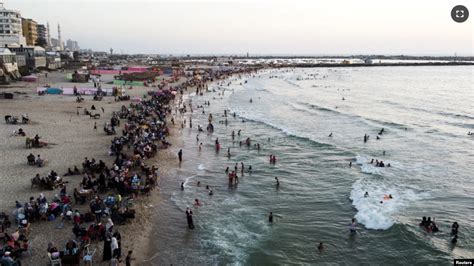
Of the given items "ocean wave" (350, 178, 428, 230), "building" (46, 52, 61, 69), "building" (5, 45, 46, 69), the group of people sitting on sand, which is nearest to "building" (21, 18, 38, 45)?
"building" (46, 52, 61, 69)

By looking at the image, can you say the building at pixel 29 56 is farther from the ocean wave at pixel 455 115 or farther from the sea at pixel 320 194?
the ocean wave at pixel 455 115

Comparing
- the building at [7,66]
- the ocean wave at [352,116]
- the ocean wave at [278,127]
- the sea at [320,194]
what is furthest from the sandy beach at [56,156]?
the ocean wave at [352,116]

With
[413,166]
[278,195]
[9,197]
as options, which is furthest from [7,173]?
[413,166]

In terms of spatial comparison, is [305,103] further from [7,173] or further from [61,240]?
[61,240]

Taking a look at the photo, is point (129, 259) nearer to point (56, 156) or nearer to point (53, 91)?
point (56, 156)

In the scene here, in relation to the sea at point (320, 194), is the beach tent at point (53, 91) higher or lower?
higher

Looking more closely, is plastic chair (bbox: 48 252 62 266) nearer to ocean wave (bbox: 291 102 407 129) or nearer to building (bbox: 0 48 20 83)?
ocean wave (bbox: 291 102 407 129)

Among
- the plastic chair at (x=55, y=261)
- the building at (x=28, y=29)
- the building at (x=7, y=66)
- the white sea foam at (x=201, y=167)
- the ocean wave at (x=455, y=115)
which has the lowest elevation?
the white sea foam at (x=201, y=167)
